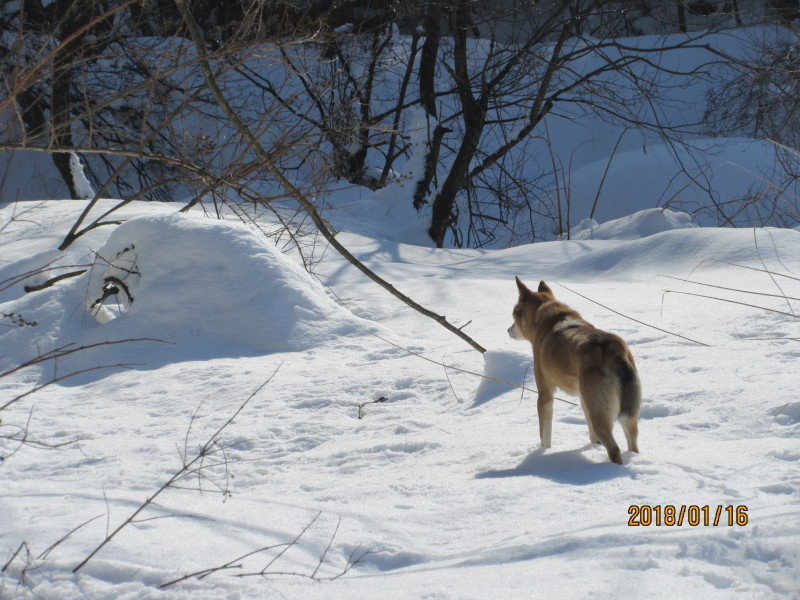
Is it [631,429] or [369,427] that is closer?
[631,429]

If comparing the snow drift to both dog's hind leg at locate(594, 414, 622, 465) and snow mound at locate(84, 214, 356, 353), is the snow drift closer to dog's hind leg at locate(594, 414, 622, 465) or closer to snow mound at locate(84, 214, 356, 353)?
snow mound at locate(84, 214, 356, 353)

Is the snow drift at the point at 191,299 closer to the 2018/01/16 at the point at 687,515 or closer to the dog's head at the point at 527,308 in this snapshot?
the dog's head at the point at 527,308

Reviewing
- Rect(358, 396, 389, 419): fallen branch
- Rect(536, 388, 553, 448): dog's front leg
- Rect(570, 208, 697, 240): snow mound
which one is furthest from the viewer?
Rect(570, 208, 697, 240): snow mound

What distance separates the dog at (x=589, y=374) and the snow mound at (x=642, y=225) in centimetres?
633

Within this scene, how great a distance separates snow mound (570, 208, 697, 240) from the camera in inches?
412

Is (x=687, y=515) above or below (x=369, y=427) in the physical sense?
above

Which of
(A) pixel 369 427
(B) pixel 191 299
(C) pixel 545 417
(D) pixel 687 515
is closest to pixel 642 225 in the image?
(B) pixel 191 299

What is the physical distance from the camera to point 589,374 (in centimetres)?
367

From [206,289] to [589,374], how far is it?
396 centimetres

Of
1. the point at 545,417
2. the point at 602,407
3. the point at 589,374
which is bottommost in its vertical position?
the point at 545,417

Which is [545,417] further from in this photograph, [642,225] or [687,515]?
[642,225]

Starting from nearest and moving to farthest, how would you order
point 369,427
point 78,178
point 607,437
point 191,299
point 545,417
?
1. point 607,437
2. point 545,417
3. point 369,427
4. point 191,299
5. point 78,178

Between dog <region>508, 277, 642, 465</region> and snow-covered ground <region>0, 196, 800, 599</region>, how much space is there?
0.16 meters

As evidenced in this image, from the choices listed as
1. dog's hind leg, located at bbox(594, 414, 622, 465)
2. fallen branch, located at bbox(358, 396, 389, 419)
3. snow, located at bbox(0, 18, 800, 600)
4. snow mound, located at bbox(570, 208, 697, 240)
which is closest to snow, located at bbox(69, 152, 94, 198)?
snow, located at bbox(0, 18, 800, 600)
